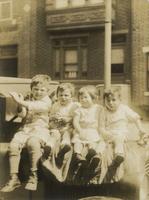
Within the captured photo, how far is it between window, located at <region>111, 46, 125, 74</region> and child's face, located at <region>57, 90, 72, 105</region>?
1095 centimetres

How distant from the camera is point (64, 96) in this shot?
440cm

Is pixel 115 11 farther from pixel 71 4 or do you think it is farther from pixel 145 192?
pixel 145 192

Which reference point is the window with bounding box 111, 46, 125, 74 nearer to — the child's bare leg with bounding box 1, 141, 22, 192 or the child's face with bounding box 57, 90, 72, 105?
the child's face with bounding box 57, 90, 72, 105

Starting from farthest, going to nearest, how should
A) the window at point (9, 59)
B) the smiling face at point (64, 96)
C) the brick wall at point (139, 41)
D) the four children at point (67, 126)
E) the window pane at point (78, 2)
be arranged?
the window at point (9, 59) → the window pane at point (78, 2) → the brick wall at point (139, 41) → the smiling face at point (64, 96) → the four children at point (67, 126)

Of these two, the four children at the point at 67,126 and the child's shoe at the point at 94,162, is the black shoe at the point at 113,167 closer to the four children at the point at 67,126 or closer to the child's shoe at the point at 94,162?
the four children at the point at 67,126

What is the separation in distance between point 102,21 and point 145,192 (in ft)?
36.2

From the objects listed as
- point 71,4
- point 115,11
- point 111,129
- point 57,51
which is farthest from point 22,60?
point 111,129

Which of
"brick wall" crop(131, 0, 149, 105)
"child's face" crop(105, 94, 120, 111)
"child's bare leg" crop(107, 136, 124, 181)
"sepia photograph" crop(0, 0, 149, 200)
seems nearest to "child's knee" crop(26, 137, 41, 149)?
"sepia photograph" crop(0, 0, 149, 200)

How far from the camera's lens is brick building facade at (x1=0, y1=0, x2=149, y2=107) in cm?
1486

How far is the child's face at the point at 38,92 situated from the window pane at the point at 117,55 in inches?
439

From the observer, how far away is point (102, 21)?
15.1 meters

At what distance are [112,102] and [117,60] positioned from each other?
11032mm

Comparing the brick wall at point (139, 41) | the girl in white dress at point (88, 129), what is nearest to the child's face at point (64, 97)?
the girl in white dress at point (88, 129)

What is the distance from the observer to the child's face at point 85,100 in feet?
14.2
